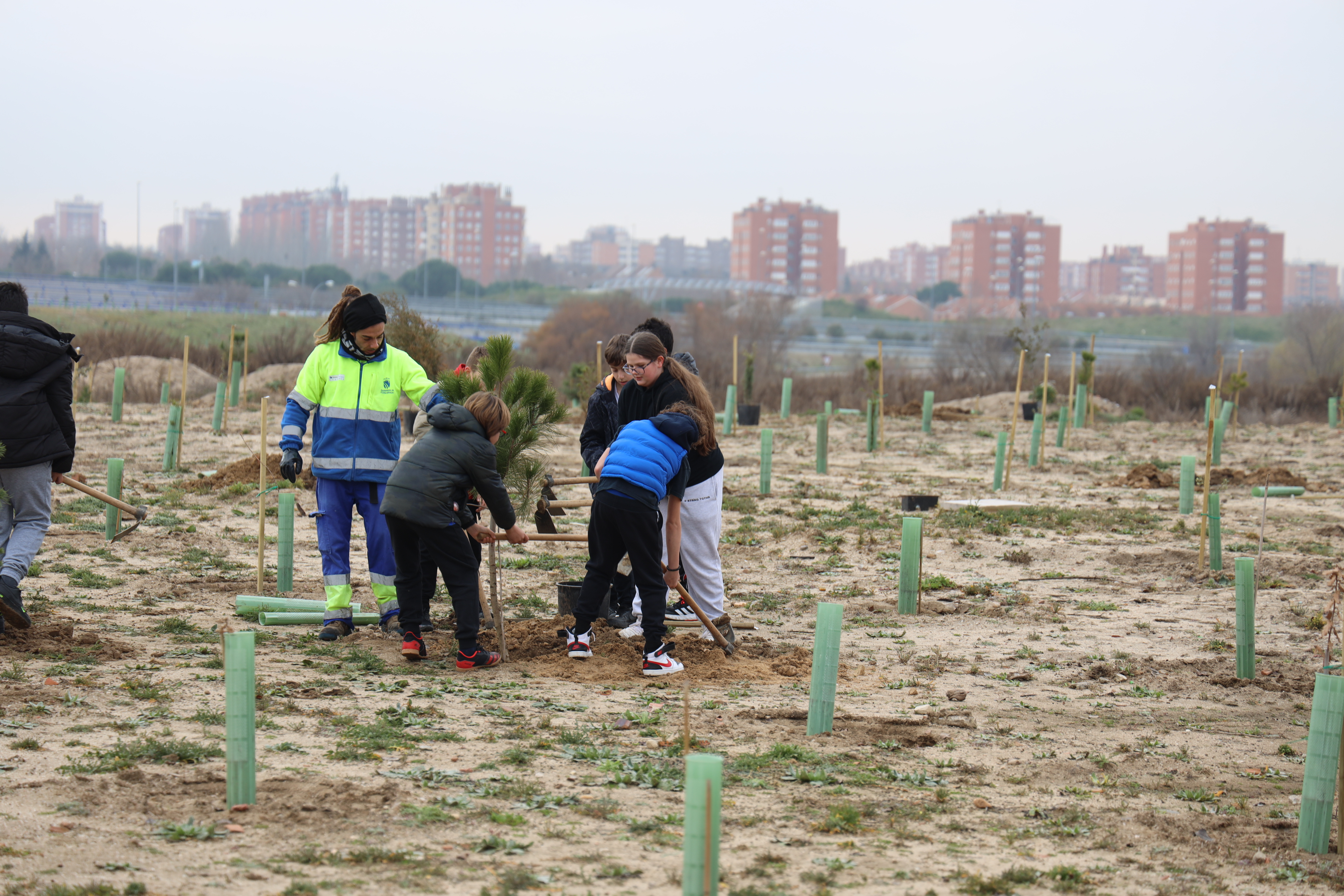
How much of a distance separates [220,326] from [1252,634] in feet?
146

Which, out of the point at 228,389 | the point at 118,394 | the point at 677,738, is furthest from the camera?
the point at 228,389

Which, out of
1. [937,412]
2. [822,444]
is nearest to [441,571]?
[822,444]

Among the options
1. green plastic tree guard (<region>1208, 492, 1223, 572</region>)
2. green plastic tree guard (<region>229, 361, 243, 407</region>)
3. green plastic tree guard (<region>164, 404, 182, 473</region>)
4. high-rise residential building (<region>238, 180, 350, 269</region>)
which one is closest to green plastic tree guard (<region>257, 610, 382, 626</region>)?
green plastic tree guard (<region>1208, 492, 1223, 572</region>)

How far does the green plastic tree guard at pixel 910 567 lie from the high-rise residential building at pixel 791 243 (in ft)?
337

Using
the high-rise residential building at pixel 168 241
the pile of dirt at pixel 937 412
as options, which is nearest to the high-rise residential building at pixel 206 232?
the high-rise residential building at pixel 168 241

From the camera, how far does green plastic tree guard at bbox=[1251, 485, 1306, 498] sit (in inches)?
560

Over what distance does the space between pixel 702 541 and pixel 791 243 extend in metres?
Answer: 107

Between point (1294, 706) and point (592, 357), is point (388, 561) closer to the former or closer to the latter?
point (1294, 706)

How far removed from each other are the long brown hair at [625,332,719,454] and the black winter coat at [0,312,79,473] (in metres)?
2.82

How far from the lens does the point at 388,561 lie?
21.8 ft

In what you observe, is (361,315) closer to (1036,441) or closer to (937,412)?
(1036,441)

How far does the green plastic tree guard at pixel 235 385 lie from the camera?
23.0m

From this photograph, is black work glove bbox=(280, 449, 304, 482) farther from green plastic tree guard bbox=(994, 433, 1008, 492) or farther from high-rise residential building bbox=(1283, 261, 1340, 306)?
high-rise residential building bbox=(1283, 261, 1340, 306)

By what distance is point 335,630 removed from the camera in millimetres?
6703
